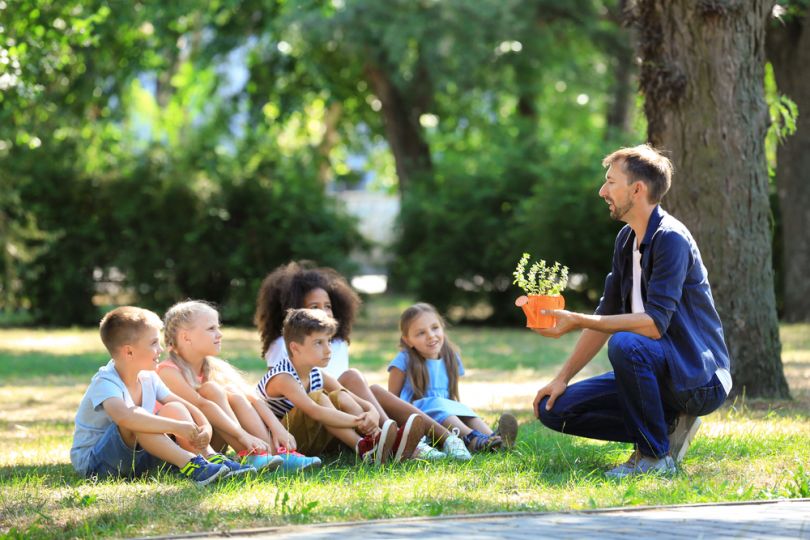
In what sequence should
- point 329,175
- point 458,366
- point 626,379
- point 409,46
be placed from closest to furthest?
point 626,379
point 458,366
point 409,46
point 329,175

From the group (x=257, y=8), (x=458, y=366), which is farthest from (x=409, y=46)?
(x=458, y=366)

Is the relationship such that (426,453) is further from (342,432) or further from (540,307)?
(540,307)

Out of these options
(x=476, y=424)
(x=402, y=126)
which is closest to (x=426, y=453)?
(x=476, y=424)

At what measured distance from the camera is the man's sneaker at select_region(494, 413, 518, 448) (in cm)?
707

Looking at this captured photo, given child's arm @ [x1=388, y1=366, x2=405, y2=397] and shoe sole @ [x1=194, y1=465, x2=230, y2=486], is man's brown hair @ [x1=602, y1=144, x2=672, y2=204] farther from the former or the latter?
shoe sole @ [x1=194, y1=465, x2=230, y2=486]

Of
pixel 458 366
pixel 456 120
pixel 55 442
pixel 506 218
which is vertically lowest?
pixel 55 442

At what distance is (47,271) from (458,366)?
13.7 m

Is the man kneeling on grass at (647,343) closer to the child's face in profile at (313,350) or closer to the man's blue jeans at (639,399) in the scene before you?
the man's blue jeans at (639,399)

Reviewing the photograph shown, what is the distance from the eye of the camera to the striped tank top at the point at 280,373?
23.0 ft

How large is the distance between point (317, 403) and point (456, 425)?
921mm

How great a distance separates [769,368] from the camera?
31.3ft

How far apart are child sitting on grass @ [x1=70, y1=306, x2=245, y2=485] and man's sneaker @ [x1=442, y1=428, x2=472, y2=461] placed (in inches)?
50.2

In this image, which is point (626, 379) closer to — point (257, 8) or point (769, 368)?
point (769, 368)

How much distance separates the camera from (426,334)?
7699mm
